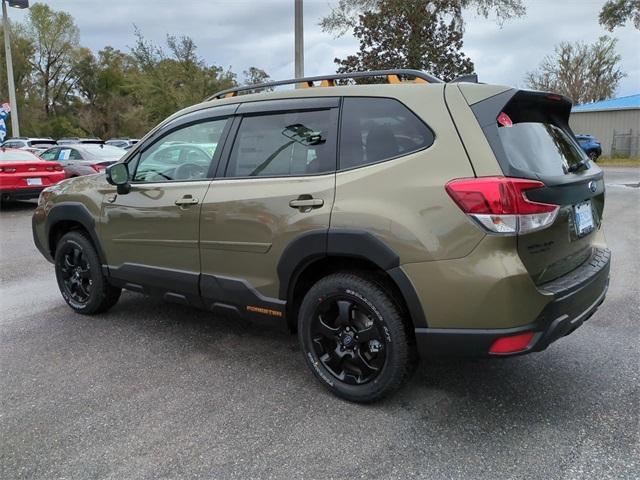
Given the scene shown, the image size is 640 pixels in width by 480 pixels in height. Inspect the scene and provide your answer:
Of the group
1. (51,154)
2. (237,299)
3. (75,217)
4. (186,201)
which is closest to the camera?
(237,299)

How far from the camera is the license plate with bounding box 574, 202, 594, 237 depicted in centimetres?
293

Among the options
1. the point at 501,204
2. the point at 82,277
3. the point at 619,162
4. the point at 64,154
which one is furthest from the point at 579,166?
the point at 619,162

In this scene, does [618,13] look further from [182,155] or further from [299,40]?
[182,155]

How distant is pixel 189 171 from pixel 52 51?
6169cm

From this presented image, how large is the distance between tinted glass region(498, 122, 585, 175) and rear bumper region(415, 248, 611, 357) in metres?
0.60

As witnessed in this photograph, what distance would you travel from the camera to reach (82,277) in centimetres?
472

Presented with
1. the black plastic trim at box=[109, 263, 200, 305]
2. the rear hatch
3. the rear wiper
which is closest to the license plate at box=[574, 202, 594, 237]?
the rear hatch

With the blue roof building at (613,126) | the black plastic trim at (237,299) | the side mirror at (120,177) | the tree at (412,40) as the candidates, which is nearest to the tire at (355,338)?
the black plastic trim at (237,299)

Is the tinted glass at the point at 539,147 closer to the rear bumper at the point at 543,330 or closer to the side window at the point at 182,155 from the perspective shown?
the rear bumper at the point at 543,330

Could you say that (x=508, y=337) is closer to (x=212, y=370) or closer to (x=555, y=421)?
(x=555, y=421)

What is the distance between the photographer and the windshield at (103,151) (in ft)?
45.4

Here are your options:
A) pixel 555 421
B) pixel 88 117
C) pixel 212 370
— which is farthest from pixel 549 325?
pixel 88 117

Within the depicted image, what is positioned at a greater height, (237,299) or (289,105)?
(289,105)

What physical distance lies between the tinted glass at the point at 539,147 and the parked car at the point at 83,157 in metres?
11.6
